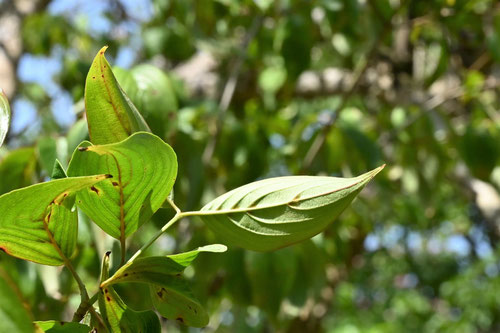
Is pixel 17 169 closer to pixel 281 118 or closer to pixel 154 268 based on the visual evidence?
pixel 154 268

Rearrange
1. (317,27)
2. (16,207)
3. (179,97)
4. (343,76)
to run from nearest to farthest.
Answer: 1. (16,207)
2. (179,97)
3. (317,27)
4. (343,76)

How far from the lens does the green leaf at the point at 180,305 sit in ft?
0.92

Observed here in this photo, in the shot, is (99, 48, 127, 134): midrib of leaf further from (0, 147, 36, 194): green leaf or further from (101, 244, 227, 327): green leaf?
(0, 147, 36, 194): green leaf

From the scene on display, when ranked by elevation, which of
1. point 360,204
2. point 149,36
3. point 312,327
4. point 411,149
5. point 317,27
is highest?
point 149,36

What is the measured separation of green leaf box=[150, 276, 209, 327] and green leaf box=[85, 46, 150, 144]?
0.22ft

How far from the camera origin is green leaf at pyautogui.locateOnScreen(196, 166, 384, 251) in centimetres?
25

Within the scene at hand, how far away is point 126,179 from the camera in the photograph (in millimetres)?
260

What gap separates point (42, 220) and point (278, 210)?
0.30 feet

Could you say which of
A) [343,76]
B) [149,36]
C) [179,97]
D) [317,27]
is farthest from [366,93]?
[179,97]

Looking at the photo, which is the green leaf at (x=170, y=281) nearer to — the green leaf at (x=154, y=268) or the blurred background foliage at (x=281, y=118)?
the green leaf at (x=154, y=268)

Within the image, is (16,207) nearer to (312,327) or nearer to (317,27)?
(317,27)

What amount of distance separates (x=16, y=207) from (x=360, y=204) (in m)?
1.38

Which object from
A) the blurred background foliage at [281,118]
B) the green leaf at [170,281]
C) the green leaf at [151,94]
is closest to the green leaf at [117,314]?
the green leaf at [170,281]

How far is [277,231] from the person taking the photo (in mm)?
269
